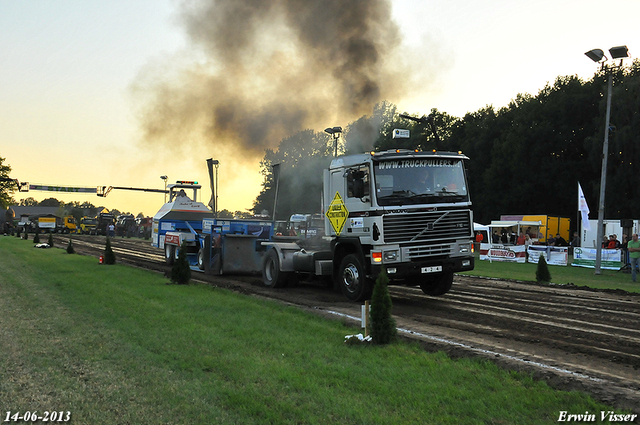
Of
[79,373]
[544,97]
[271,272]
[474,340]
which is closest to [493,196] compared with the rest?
[544,97]

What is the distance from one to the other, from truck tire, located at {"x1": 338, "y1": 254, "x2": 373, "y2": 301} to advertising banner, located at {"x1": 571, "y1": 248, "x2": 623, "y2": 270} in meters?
17.5

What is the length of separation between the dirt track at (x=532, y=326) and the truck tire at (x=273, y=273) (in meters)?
0.27

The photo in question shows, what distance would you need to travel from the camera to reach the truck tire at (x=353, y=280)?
11.4 metres

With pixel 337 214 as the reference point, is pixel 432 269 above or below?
below

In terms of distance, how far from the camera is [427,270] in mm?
11125

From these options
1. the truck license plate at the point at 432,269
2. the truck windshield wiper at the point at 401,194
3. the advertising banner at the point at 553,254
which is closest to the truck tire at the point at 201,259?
the truck windshield wiper at the point at 401,194

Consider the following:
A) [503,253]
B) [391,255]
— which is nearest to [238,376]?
[391,255]

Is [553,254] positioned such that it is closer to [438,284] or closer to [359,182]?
[438,284]

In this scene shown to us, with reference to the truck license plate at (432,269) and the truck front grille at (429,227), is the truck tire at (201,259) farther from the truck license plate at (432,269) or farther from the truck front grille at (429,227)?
the truck license plate at (432,269)

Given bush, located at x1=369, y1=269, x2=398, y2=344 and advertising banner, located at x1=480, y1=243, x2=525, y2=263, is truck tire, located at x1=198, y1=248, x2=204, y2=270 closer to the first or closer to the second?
bush, located at x1=369, y1=269, x2=398, y2=344

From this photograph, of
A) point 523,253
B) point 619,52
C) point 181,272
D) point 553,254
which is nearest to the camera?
point 181,272

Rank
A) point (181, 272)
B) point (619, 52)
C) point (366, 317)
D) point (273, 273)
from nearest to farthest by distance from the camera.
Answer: point (366, 317), point (181, 272), point (273, 273), point (619, 52)

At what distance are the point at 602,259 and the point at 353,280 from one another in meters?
18.0

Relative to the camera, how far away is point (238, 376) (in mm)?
5832
